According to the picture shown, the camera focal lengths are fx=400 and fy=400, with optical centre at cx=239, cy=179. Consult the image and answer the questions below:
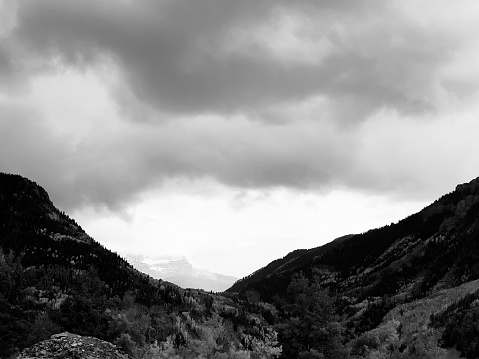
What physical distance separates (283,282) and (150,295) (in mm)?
96938

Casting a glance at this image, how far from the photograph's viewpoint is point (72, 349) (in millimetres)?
19078

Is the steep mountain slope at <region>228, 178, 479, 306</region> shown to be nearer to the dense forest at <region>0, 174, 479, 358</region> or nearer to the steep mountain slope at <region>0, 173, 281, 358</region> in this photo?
the dense forest at <region>0, 174, 479, 358</region>

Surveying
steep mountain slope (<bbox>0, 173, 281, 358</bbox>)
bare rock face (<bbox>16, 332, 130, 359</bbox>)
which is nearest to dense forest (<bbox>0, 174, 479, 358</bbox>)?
steep mountain slope (<bbox>0, 173, 281, 358</bbox>)

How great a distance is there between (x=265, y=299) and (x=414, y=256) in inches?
2767

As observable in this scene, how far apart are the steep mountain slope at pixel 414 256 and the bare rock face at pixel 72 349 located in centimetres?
7664

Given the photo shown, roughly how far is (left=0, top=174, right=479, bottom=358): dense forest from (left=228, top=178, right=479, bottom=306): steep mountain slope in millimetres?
559

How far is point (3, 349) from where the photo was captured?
40281 millimetres

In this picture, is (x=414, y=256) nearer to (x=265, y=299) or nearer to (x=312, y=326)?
(x=265, y=299)

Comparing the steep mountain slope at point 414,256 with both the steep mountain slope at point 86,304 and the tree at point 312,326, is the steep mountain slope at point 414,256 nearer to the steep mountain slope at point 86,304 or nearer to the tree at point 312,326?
the steep mountain slope at point 86,304

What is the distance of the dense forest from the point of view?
4425cm

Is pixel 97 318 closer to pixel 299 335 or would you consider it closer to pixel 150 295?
pixel 299 335

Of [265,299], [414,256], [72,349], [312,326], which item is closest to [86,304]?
[312,326]

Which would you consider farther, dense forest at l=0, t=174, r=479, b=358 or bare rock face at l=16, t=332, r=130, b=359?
dense forest at l=0, t=174, r=479, b=358

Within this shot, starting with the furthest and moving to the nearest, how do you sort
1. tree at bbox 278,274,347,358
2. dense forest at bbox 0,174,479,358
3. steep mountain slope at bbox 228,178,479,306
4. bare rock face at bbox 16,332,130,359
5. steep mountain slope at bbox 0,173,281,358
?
1. steep mountain slope at bbox 228,178,479,306
2. steep mountain slope at bbox 0,173,281,358
3. dense forest at bbox 0,174,479,358
4. tree at bbox 278,274,347,358
5. bare rock face at bbox 16,332,130,359
